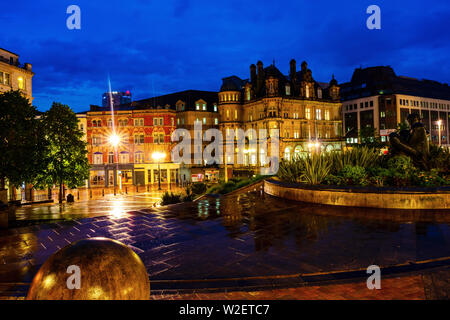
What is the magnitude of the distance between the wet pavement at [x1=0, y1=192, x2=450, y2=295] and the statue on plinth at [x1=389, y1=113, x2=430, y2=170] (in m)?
4.99

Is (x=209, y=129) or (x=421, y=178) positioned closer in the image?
(x=421, y=178)

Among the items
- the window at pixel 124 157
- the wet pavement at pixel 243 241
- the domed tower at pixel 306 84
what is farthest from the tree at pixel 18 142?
the domed tower at pixel 306 84

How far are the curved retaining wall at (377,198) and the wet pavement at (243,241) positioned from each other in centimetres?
63

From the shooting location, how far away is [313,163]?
15.5 meters

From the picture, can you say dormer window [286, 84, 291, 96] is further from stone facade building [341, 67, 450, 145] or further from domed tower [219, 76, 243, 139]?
stone facade building [341, 67, 450, 145]

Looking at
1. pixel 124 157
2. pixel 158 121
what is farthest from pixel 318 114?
pixel 124 157

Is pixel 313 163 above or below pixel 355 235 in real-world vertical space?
above

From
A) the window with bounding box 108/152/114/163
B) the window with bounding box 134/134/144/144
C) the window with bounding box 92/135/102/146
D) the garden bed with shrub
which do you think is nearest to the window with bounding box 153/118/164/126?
the window with bounding box 134/134/144/144

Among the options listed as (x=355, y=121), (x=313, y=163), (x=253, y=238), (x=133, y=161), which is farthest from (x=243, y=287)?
(x=355, y=121)

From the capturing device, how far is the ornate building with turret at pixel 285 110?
184 feet

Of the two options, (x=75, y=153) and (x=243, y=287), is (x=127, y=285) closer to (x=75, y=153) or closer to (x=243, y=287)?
(x=243, y=287)

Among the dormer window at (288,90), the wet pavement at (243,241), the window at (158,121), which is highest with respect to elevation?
the dormer window at (288,90)

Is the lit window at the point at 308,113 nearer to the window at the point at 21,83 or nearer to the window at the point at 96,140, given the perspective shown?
the window at the point at 96,140

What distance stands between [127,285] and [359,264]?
16.5 feet
